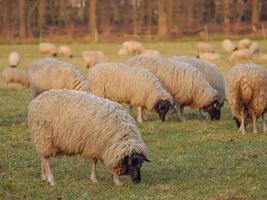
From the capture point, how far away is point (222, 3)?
66.4 meters

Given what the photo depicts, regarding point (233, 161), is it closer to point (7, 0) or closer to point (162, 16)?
point (162, 16)

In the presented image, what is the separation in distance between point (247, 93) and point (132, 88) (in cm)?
294

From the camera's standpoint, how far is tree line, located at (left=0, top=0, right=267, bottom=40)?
59.5 m

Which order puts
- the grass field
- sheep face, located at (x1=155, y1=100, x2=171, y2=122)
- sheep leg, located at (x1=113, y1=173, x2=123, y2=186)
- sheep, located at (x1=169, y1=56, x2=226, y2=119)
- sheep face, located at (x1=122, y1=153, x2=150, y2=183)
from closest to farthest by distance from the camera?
the grass field < sheep face, located at (x1=122, y1=153, x2=150, y2=183) < sheep leg, located at (x1=113, y1=173, x2=123, y2=186) < sheep face, located at (x1=155, y1=100, x2=171, y2=122) < sheep, located at (x1=169, y1=56, x2=226, y2=119)

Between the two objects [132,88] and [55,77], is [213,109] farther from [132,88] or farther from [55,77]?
[55,77]

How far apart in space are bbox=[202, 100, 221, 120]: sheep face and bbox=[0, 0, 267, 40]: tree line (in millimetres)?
39863

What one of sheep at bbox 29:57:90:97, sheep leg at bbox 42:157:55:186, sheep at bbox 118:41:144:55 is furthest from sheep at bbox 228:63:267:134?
sheep at bbox 118:41:144:55

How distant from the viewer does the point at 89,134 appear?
929 centimetres

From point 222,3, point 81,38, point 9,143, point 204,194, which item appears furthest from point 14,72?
point 222,3

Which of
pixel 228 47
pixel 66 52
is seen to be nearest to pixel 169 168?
pixel 66 52

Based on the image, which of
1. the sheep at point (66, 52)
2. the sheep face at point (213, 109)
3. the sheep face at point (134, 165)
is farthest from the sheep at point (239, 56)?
the sheep face at point (134, 165)

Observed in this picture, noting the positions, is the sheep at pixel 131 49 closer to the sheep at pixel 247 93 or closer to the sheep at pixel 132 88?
the sheep at pixel 132 88

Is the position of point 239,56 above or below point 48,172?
below

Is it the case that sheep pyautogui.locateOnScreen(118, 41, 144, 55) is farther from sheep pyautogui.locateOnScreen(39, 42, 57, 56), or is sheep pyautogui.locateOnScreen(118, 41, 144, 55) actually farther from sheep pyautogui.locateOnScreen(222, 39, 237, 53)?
sheep pyautogui.locateOnScreen(222, 39, 237, 53)
